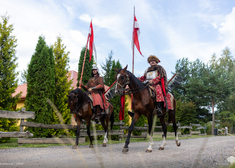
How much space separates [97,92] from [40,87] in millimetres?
3171

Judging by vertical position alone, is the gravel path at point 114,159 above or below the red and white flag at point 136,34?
below

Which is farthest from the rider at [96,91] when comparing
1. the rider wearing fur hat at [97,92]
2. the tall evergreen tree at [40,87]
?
the tall evergreen tree at [40,87]

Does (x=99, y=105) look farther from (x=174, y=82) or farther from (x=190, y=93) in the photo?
(x=190, y=93)

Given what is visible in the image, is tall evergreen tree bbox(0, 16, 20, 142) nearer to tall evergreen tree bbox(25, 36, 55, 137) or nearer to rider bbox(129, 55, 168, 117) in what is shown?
tall evergreen tree bbox(25, 36, 55, 137)

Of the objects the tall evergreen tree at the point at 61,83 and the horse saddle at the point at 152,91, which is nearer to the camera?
the horse saddle at the point at 152,91

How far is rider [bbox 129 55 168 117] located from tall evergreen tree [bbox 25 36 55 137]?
507 centimetres

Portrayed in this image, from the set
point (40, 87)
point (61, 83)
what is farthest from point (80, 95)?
point (61, 83)

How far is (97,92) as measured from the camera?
8.38 m

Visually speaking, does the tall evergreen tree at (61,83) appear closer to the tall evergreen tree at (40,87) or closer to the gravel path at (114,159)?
the tall evergreen tree at (40,87)

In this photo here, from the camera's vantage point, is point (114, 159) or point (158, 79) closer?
point (114, 159)

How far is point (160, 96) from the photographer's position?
6730 mm

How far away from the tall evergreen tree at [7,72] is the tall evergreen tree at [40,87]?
2.74 feet

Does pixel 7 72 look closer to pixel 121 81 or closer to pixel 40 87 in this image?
pixel 40 87

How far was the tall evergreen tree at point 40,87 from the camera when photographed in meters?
9.45
